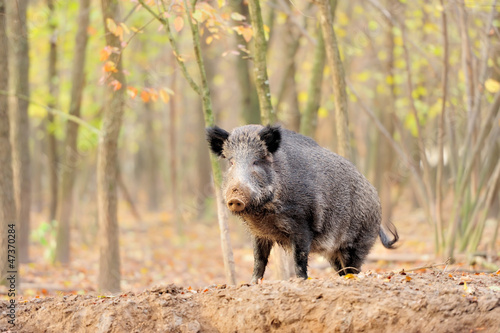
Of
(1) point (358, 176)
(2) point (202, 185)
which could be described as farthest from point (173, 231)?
(1) point (358, 176)

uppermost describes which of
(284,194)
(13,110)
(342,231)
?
(13,110)

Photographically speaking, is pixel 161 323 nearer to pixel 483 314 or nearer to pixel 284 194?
pixel 284 194

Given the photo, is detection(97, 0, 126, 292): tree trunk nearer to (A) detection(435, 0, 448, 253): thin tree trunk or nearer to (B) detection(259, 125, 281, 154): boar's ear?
(B) detection(259, 125, 281, 154): boar's ear

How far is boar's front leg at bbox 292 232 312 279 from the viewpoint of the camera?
20.0 ft

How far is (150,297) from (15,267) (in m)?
3.56

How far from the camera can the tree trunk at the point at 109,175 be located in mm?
8727

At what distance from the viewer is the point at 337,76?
834 cm

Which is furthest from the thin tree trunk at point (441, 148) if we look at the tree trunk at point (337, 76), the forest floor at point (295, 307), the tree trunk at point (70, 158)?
the tree trunk at point (70, 158)

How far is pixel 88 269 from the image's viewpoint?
13.4 meters

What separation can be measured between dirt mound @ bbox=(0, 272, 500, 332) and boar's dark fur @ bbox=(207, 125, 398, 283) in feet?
2.89

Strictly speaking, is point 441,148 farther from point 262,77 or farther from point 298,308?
point 298,308

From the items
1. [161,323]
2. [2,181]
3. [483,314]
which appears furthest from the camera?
[2,181]

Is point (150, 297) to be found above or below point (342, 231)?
below

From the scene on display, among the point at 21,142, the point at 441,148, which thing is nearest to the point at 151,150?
the point at 21,142
